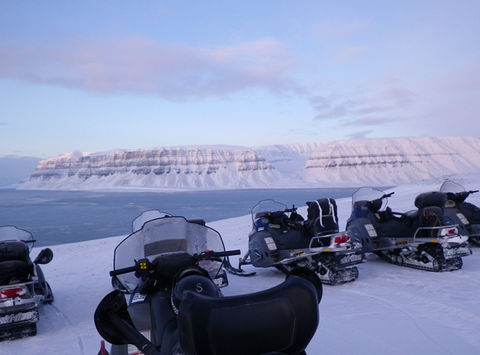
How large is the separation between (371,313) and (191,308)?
10.9 ft

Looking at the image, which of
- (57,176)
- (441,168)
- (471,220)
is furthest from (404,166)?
(471,220)

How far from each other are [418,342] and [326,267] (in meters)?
2.15

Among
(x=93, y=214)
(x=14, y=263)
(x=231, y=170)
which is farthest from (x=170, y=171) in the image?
(x=14, y=263)

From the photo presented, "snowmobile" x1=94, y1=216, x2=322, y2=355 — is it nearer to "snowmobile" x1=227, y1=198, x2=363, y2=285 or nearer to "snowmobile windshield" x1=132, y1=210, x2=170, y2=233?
"snowmobile windshield" x1=132, y1=210, x2=170, y2=233

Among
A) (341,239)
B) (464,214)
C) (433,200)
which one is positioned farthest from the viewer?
(464,214)

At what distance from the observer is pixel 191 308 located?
1.47 metres

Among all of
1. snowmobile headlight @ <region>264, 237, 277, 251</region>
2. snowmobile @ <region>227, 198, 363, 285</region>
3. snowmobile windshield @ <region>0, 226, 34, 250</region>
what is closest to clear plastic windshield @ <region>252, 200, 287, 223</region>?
snowmobile @ <region>227, 198, 363, 285</region>

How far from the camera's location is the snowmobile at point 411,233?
5840 mm

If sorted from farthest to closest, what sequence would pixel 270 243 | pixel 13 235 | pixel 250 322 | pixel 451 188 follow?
pixel 451 188
pixel 270 243
pixel 13 235
pixel 250 322

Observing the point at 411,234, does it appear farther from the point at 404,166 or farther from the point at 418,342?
the point at 404,166

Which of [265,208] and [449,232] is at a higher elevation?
[265,208]

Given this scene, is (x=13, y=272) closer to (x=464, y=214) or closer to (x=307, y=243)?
(x=307, y=243)

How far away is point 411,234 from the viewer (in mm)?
6402

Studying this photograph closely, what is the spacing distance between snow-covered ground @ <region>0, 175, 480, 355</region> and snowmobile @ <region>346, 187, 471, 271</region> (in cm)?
21
